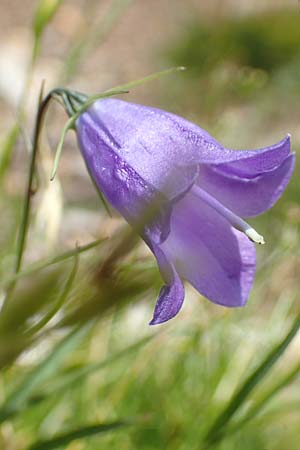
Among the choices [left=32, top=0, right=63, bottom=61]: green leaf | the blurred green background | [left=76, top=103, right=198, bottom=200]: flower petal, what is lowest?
the blurred green background

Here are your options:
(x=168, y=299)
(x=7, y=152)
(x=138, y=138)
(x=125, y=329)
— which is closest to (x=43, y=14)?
(x=7, y=152)

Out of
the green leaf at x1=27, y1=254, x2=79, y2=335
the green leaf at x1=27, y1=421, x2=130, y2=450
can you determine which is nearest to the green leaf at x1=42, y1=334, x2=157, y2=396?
the green leaf at x1=27, y1=421, x2=130, y2=450

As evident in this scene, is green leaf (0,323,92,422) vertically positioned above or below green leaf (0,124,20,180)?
below

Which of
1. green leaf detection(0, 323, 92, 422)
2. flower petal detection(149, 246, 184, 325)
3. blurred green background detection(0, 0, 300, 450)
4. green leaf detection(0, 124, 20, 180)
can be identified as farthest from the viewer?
green leaf detection(0, 124, 20, 180)

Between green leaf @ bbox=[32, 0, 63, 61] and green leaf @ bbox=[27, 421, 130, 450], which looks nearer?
green leaf @ bbox=[27, 421, 130, 450]

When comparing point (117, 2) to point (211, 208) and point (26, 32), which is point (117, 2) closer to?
point (211, 208)

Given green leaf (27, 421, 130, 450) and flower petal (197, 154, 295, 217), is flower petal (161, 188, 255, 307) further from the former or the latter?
green leaf (27, 421, 130, 450)

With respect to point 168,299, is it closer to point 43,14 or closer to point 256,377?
point 256,377

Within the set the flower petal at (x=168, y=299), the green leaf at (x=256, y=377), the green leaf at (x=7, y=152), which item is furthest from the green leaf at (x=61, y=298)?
the green leaf at (x=7, y=152)
